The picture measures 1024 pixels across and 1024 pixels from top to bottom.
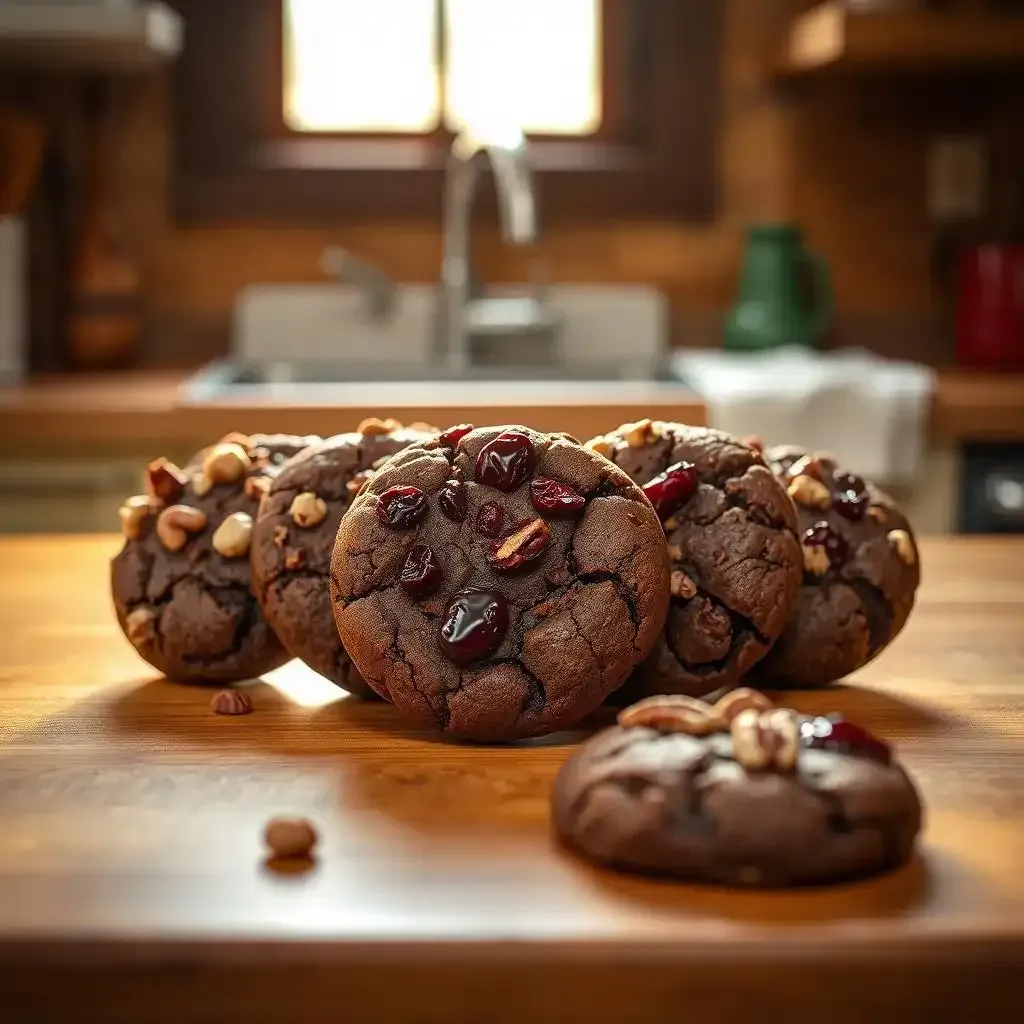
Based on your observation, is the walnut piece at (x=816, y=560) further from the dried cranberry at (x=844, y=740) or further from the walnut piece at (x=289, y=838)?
the walnut piece at (x=289, y=838)

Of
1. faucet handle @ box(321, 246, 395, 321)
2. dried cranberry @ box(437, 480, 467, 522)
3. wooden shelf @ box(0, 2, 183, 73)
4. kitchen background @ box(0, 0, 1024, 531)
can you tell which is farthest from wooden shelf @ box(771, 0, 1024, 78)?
dried cranberry @ box(437, 480, 467, 522)

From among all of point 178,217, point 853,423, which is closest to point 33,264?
point 178,217

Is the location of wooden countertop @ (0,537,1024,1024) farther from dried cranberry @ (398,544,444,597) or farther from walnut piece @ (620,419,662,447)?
walnut piece @ (620,419,662,447)

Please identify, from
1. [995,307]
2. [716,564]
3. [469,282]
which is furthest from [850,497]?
[995,307]

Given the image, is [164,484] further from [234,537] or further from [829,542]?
[829,542]

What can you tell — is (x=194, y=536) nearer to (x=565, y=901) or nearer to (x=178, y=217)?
(x=565, y=901)

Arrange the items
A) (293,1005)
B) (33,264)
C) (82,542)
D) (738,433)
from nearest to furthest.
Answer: (293,1005) < (82,542) < (738,433) < (33,264)
